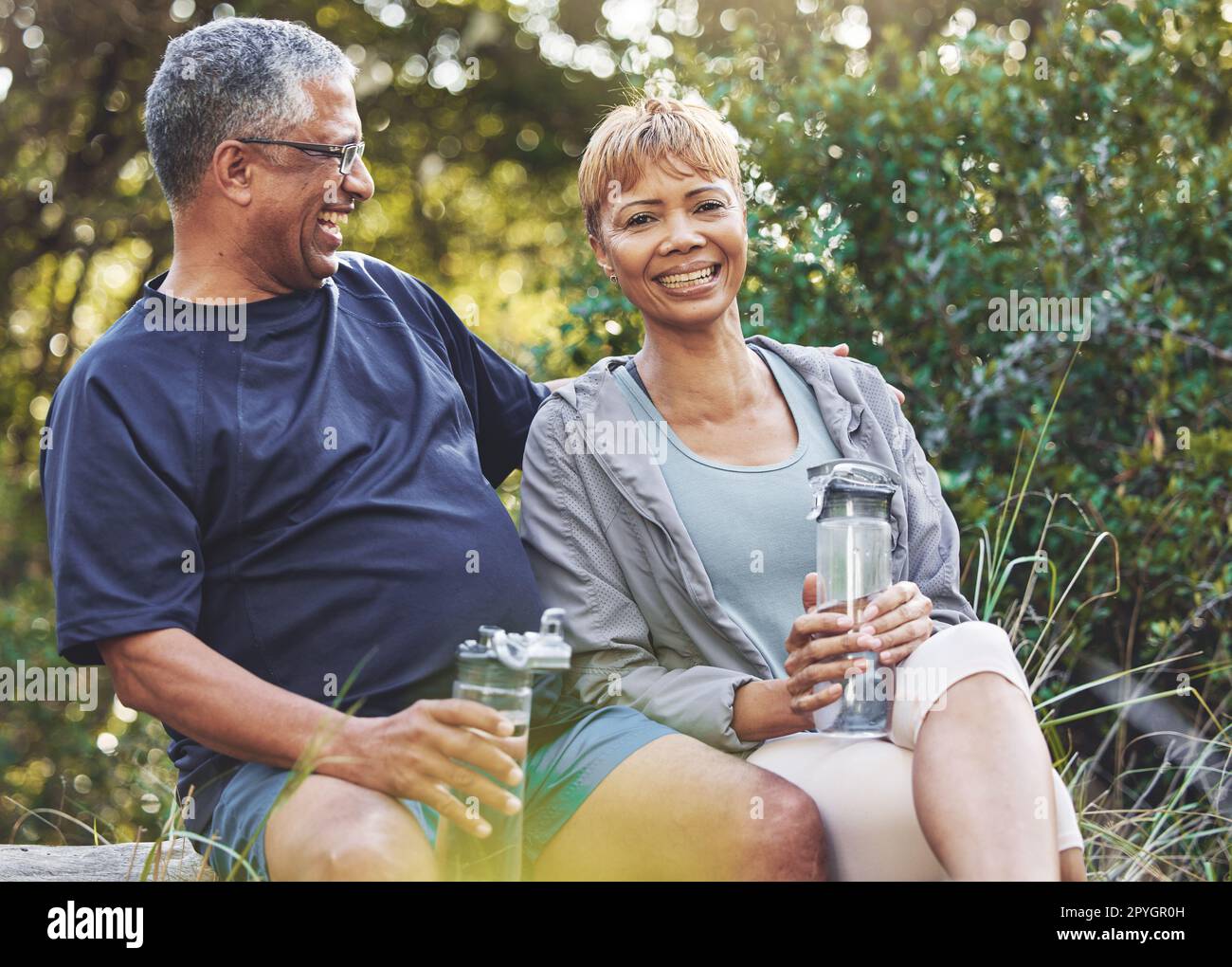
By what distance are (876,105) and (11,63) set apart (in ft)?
20.1

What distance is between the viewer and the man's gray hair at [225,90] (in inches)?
119

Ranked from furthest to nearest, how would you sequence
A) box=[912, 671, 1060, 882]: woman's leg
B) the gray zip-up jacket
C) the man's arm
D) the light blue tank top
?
the light blue tank top < the gray zip-up jacket < the man's arm < box=[912, 671, 1060, 882]: woman's leg

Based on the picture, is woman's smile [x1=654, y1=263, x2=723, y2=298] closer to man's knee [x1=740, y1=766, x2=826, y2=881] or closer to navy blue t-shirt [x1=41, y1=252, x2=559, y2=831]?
navy blue t-shirt [x1=41, y1=252, x2=559, y2=831]

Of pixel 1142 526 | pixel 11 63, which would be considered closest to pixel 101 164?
pixel 11 63

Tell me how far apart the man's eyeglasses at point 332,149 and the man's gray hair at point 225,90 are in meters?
0.01

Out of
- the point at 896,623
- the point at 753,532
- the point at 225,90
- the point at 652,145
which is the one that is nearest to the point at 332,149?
the point at 225,90

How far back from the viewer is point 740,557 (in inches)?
118

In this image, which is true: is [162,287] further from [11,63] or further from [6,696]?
[11,63]

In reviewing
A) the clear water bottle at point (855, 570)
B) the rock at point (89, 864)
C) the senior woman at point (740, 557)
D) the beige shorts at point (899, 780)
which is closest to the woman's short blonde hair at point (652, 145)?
the senior woman at point (740, 557)

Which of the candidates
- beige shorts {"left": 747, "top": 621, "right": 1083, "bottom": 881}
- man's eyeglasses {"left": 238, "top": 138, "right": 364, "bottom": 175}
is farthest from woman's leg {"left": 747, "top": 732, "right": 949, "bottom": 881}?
man's eyeglasses {"left": 238, "top": 138, "right": 364, "bottom": 175}

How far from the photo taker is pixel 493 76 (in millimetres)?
10086

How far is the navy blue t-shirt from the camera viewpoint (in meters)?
2.62

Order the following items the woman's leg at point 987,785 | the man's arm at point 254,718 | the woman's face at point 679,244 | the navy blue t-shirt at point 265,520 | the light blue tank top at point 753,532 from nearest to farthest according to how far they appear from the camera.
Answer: the woman's leg at point 987,785, the man's arm at point 254,718, the navy blue t-shirt at point 265,520, the light blue tank top at point 753,532, the woman's face at point 679,244

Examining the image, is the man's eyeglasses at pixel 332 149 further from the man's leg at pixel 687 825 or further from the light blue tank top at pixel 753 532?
the man's leg at pixel 687 825
